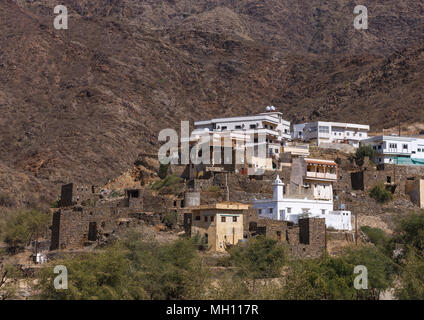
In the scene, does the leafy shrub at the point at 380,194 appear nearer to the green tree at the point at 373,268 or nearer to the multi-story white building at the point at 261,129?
the multi-story white building at the point at 261,129

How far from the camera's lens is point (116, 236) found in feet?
147

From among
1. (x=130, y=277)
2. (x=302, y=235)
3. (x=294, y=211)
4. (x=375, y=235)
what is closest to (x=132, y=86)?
(x=294, y=211)

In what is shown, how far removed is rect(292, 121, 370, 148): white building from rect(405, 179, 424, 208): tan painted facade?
72.2ft

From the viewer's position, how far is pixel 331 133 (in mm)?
88125

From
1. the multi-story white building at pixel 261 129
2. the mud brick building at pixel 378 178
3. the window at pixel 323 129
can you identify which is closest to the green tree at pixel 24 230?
the multi-story white building at pixel 261 129

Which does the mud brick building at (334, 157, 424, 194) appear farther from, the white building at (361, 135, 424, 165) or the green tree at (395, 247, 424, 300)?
the green tree at (395, 247, 424, 300)

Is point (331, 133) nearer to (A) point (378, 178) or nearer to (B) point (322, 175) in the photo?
(A) point (378, 178)

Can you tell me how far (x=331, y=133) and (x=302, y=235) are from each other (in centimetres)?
4255

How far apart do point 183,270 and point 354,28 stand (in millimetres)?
173218

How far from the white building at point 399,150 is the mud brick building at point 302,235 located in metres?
30.9

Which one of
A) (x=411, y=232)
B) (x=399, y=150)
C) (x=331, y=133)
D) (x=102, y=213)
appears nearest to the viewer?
(x=411, y=232)

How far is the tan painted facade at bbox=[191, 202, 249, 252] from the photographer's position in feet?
151
